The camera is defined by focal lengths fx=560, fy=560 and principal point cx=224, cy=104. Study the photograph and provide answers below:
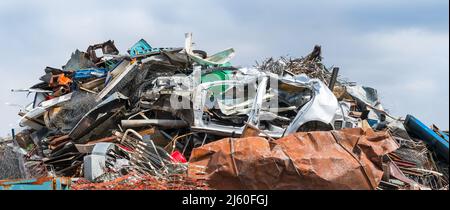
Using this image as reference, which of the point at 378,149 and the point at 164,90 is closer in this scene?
the point at 378,149

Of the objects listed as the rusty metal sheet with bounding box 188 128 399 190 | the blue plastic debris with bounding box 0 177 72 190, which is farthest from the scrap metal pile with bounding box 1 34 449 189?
the blue plastic debris with bounding box 0 177 72 190

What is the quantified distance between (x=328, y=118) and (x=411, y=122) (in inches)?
89.2

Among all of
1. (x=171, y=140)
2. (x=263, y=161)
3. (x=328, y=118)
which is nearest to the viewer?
(x=263, y=161)

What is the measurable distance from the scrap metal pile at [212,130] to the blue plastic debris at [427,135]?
1.0 inches

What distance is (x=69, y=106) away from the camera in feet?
34.8

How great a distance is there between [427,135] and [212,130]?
4006mm

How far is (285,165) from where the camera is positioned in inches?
302

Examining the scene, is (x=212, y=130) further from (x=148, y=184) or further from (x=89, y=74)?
(x=89, y=74)

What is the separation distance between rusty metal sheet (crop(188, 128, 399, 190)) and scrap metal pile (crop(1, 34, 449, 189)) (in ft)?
0.05

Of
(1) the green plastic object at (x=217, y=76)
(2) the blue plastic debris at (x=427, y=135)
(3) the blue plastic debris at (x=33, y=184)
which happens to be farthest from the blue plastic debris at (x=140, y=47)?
(2) the blue plastic debris at (x=427, y=135)

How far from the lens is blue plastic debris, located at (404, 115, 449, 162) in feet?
32.7
